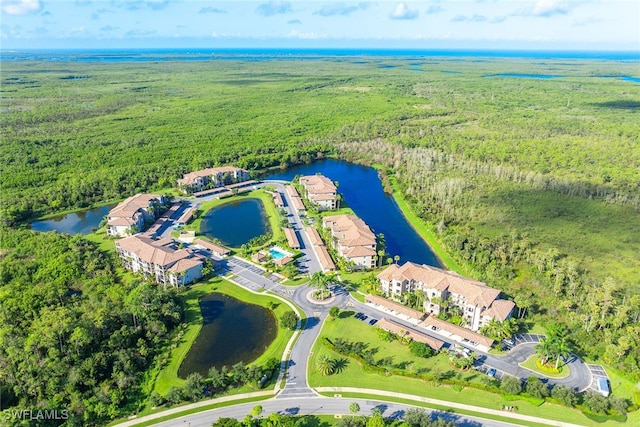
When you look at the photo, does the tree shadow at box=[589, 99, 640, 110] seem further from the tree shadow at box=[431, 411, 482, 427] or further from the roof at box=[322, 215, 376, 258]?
the tree shadow at box=[431, 411, 482, 427]

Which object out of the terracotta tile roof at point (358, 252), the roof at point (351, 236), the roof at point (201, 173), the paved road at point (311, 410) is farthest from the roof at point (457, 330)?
the roof at point (201, 173)

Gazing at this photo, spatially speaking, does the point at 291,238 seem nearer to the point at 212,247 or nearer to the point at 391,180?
the point at 212,247

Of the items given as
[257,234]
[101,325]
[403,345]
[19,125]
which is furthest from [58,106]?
[403,345]

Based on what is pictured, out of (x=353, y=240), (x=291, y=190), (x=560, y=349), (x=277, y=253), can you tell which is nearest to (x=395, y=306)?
(x=353, y=240)

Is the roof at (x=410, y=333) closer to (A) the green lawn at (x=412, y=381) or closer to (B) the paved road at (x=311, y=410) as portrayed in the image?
(A) the green lawn at (x=412, y=381)

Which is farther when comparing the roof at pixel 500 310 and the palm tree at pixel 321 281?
the palm tree at pixel 321 281

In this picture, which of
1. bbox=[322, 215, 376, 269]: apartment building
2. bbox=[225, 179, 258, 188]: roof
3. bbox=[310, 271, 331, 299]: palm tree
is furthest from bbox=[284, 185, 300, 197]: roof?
bbox=[310, 271, 331, 299]: palm tree

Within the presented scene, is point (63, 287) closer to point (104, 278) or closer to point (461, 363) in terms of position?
point (104, 278)
